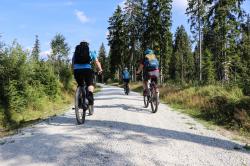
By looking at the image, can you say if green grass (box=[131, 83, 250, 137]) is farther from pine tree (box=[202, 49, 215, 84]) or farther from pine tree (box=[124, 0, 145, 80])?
pine tree (box=[202, 49, 215, 84])

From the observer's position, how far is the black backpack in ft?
31.8

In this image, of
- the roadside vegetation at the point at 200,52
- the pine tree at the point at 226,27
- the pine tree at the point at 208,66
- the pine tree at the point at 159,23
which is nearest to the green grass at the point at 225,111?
the roadside vegetation at the point at 200,52

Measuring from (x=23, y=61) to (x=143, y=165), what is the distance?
11.3 m

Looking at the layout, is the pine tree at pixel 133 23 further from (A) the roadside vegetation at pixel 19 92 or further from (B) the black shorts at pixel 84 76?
(B) the black shorts at pixel 84 76

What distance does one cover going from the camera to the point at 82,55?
9672 mm

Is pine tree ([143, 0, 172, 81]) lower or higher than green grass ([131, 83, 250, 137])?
higher

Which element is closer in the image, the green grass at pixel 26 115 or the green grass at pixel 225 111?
the green grass at pixel 225 111

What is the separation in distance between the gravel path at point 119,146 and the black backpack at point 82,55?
1740mm

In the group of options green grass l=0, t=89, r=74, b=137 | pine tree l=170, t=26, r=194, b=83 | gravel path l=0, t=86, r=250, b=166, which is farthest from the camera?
pine tree l=170, t=26, r=194, b=83

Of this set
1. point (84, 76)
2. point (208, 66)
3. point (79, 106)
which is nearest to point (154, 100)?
point (84, 76)

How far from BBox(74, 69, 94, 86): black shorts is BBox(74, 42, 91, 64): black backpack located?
26cm

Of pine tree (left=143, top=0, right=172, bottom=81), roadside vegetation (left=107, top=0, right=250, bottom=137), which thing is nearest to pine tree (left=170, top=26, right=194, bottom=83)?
roadside vegetation (left=107, top=0, right=250, bottom=137)

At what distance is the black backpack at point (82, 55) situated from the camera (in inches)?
381

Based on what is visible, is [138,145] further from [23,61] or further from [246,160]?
[23,61]
